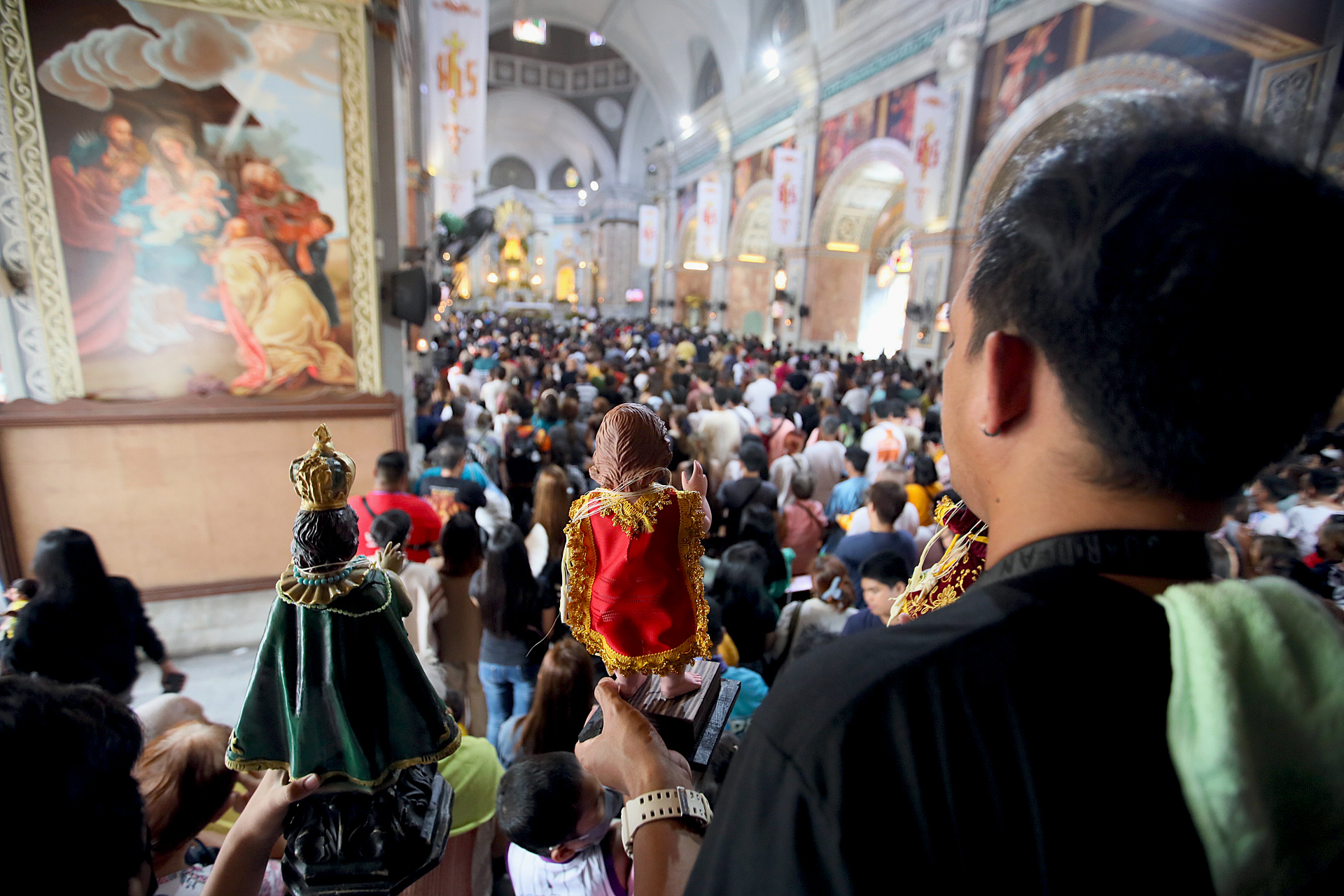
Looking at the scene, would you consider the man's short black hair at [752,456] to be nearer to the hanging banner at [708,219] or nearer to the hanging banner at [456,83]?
the hanging banner at [456,83]

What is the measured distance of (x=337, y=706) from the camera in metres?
1.25

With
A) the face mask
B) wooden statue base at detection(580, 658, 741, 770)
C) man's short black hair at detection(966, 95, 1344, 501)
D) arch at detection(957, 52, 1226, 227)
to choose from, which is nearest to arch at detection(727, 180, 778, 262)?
arch at detection(957, 52, 1226, 227)

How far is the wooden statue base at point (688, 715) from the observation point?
5.08 feet

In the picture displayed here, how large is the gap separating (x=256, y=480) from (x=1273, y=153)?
570 cm

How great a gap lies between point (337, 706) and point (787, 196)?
1840 centimetres

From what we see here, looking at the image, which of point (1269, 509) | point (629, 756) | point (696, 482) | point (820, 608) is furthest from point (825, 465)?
point (629, 756)

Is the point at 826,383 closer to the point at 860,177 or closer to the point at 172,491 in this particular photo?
the point at 172,491

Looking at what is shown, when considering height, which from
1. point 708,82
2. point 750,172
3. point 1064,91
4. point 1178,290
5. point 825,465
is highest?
point 708,82

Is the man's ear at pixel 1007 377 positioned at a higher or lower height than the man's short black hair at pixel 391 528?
higher

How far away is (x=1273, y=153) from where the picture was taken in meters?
0.69

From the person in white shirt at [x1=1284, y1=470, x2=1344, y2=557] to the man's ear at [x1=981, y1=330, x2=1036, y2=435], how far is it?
437 cm

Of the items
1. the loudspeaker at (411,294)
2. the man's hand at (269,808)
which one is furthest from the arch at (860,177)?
the man's hand at (269,808)

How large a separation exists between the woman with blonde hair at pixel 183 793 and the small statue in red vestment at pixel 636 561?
106cm

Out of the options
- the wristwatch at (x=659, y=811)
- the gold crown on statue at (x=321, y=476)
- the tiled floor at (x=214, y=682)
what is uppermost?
the gold crown on statue at (x=321, y=476)
